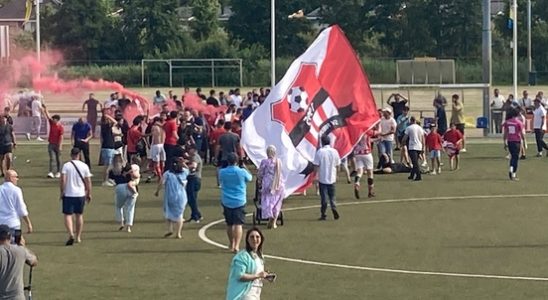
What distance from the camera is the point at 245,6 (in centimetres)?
9262

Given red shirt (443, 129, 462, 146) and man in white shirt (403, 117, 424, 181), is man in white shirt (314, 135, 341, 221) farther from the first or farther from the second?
red shirt (443, 129, 462, 146)

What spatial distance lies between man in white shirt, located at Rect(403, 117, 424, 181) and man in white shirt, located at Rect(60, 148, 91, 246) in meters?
12.3

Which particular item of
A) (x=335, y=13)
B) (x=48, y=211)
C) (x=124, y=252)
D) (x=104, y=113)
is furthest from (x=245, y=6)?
(x=124, y=252)

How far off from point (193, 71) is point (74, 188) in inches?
2444

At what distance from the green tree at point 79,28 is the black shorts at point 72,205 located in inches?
2711

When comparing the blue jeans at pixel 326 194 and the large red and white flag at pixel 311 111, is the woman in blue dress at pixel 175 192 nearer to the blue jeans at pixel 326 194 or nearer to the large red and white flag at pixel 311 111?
the blue jeans at pixel 326 194

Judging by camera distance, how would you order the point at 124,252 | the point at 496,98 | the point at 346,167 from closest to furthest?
1. the point at 124,252
2. the point at 346,167
3. the point at 496,98

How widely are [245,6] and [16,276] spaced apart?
79658 millimetres

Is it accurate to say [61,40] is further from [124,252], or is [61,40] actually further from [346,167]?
[124,252]

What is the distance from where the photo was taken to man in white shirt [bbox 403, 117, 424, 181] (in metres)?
32.9

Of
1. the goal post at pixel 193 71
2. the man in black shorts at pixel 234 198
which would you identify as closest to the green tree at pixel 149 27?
the goal post at pixel 193 71

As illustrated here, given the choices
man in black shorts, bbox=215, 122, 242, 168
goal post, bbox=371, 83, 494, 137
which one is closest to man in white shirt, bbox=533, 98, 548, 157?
goal post, bbox=371, 83, 494, 137

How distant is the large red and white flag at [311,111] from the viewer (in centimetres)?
2698

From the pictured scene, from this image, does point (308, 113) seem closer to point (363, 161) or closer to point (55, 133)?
point (363, 161)
